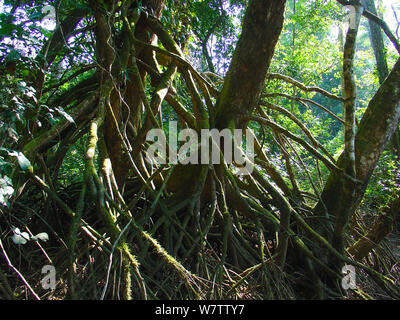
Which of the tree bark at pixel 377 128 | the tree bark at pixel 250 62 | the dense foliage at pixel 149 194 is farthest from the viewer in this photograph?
the tree bark at pixel 377 128

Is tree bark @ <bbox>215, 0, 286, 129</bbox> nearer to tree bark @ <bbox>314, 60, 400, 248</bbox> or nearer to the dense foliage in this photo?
the dense foliage

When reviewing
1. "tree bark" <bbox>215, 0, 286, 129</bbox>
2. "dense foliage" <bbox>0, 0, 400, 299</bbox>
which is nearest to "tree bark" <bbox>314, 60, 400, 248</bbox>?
"dense foliage" <bbox>0, 0, 400, 299</bbox>

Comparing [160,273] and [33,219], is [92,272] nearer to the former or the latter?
[160,273]

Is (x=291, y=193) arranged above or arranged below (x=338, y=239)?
above

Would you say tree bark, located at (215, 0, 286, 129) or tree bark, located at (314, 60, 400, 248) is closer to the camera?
tree bark, located at (215, 0, 286, 129)

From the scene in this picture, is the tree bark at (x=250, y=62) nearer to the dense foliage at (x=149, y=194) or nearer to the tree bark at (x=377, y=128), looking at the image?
the dense foliage at (x=149, y=194)

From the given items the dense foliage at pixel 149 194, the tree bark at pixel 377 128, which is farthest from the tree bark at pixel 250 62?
the tree bark at pixel 377 128

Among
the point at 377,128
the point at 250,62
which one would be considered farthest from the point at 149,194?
the point at 377,128

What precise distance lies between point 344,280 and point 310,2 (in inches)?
316

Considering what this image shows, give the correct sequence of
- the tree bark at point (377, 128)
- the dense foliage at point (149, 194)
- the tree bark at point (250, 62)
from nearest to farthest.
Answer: the dense foliage at point (149, 194)
the tree bark at point (250, 62)
the tree bark at point (377, 128)

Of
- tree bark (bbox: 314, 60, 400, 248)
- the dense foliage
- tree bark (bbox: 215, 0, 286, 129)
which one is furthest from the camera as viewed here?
tree bark (bbox: 314, 60, 400, 248)

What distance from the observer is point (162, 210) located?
221cm
